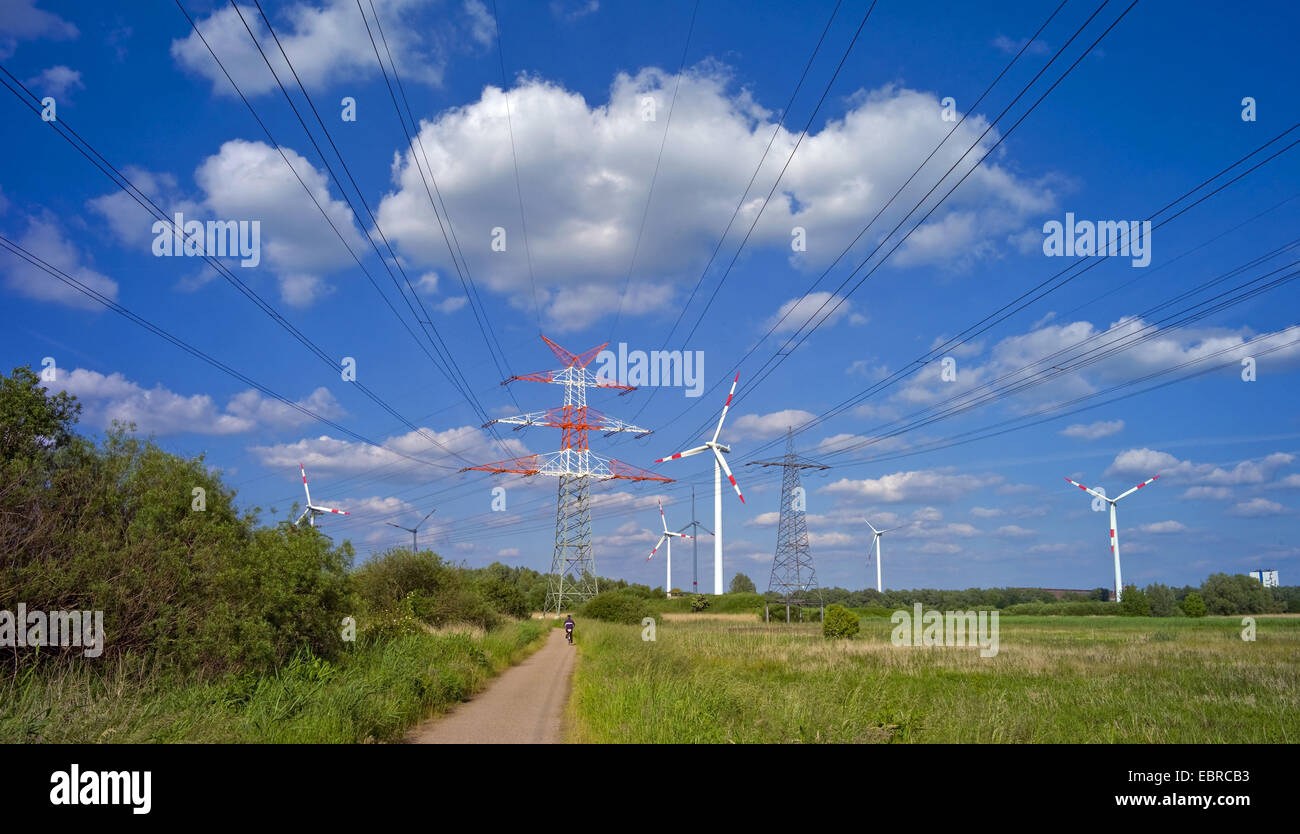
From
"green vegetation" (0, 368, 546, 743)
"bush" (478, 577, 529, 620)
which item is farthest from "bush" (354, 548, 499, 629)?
"bush" (478, 577, 529, 620)

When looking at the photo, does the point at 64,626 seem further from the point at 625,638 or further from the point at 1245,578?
the point at 1245,578

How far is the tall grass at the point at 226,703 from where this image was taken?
10.1 m

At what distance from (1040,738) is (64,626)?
57.7 feet

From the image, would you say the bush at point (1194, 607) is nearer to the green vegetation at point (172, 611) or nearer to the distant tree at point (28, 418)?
the green vegetation at point (172, 611)

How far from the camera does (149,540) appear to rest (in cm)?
1638

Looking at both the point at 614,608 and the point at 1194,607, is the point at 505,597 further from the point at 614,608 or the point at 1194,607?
the point at 1194,607

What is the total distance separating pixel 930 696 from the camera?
21.1 metres

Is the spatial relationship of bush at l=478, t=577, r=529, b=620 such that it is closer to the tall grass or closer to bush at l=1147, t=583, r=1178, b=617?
the tall grass

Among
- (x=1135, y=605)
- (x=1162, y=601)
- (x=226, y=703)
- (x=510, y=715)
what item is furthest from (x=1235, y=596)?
(x=226, y=703)

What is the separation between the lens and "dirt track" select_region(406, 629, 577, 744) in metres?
14.4

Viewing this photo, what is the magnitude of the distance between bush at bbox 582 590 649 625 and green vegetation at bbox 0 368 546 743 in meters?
42.2

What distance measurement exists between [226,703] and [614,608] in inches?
2194

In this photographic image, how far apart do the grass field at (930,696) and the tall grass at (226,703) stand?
3.81m
